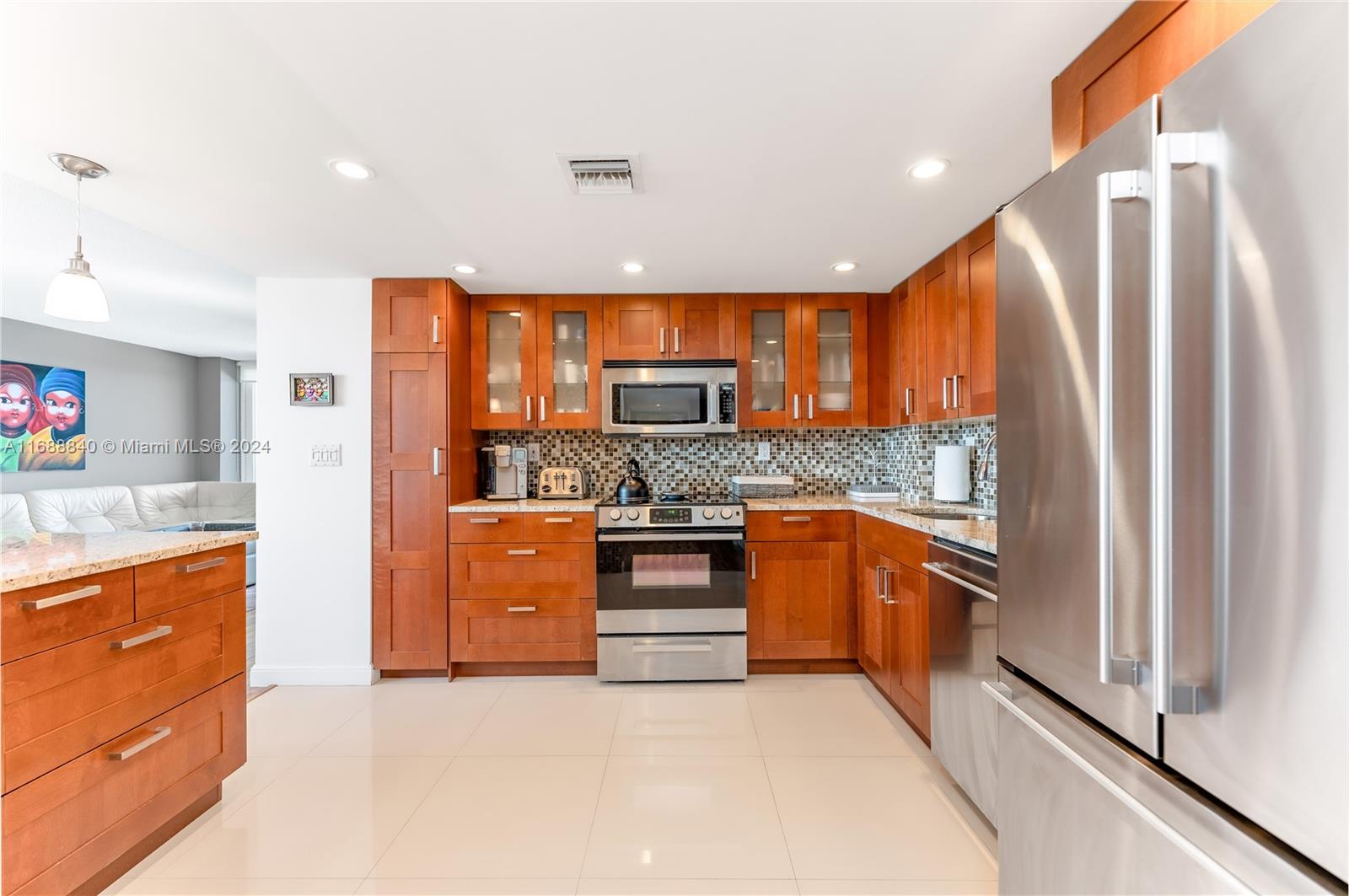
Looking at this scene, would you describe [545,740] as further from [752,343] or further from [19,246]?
[19,246]

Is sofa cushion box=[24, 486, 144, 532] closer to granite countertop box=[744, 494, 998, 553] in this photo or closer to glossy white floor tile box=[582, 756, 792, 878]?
glossy white floor tile box=[582, 756, 792, 878]

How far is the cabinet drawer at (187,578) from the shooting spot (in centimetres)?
181

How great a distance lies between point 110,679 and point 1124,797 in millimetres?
2333

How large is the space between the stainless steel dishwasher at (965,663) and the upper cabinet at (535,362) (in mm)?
2199

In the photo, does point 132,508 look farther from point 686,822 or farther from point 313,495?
point 686,822

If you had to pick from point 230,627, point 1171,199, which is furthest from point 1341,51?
point 230,627

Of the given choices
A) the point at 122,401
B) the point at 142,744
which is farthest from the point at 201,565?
the point at 122,401

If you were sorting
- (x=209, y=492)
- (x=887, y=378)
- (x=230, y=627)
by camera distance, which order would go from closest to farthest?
(x=230, y=627) → (x=887, y=378) → (x=209, y=492)

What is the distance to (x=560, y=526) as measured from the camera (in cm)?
343

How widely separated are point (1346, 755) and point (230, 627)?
270cm

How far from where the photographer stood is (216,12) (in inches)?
53.6

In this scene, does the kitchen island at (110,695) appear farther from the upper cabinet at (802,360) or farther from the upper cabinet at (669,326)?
the upper cabinet at (802,360)

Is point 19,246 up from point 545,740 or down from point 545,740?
up

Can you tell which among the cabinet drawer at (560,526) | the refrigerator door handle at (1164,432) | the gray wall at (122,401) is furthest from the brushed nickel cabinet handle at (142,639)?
the gray wall at (122,401)
